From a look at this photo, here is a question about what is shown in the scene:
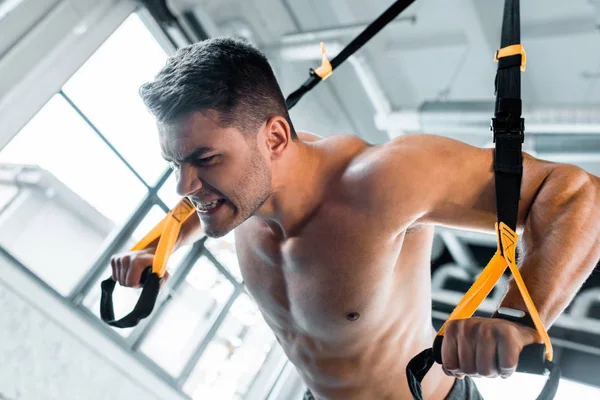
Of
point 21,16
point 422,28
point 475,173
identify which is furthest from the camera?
point 422,28

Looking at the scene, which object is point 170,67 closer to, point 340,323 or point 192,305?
point 340,323

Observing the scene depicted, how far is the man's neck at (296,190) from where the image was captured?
113 centimetres

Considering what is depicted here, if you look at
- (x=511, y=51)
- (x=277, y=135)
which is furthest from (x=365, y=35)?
(x=511, y=51)

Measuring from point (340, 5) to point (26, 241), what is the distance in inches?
72.4

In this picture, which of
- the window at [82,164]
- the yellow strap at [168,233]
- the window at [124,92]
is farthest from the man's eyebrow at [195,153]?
the window at [124,92]

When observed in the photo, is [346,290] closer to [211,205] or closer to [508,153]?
[211,205]

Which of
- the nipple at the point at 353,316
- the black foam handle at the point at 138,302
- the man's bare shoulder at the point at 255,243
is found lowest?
the black foam handle at the point at 138,302

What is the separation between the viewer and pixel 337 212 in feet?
3.62

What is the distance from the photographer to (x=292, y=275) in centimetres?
119

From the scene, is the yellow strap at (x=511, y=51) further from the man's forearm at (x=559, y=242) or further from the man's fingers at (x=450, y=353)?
the man's fingers at (x=450, y=353)

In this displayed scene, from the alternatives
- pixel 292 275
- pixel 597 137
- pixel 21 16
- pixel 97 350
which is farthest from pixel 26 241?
pixel 597 137

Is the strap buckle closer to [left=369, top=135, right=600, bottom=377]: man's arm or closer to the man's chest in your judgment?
[left=369, top=135, right=600, bottom=377]: man's arm

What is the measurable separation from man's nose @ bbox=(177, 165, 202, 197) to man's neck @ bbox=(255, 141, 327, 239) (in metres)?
0.17

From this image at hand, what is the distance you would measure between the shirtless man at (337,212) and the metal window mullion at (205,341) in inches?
59.0
